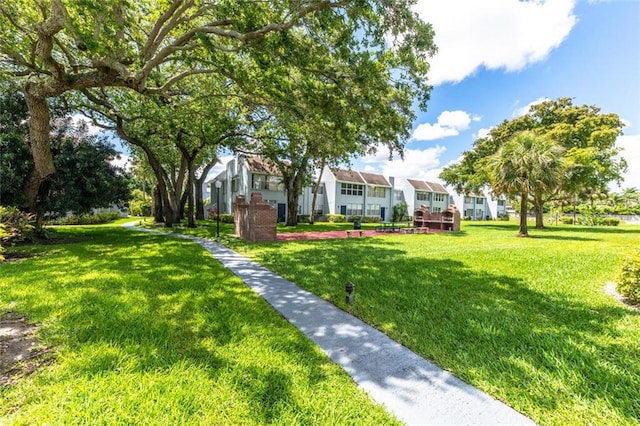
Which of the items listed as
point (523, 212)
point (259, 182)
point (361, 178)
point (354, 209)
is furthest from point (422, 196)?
point (523, 212)

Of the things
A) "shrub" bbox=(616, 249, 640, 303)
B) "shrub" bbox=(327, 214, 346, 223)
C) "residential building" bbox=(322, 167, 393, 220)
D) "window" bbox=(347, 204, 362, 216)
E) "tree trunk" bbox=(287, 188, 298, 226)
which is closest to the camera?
"shrub" bbox=(616, 249, 640, 303)

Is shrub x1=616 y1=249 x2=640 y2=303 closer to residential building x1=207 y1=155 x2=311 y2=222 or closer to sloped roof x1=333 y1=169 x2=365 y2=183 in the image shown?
residential building x1=207 y1=155 x2=311 y2=222

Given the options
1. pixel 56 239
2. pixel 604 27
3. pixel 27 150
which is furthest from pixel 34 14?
pixel 604 27

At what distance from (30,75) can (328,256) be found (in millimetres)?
12497

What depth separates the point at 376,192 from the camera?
142 ft

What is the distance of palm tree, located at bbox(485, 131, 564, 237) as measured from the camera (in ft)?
51.1

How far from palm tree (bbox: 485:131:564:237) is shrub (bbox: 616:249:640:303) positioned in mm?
11726

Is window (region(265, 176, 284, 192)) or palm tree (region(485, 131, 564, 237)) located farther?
window (region(265, 176, 284, 192))

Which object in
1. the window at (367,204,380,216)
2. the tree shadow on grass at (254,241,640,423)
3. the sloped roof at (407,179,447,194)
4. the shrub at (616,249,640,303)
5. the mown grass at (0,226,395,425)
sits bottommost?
the tree shadow on grass at (254,241,640,423)

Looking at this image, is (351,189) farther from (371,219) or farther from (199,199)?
(199,199)

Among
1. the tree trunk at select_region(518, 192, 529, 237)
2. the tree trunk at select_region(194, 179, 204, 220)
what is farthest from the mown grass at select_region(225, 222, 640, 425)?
the tree trunk at select_region(194, 179, 204, 220)

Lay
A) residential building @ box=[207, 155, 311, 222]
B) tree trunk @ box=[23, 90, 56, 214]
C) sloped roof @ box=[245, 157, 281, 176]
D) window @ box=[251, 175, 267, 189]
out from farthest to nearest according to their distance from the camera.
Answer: window @ box=[251, 175, 267, 189]
residential building @ box=[207, 155, 311, 222]
sloped roof @ box=[245, 157, 281, 176]
tree trunk @ box=[23, 90, 56, 214]

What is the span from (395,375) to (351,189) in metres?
37.7

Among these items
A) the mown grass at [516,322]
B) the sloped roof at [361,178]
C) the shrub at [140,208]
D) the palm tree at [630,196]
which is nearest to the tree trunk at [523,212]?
the mown grass at [516,322]
